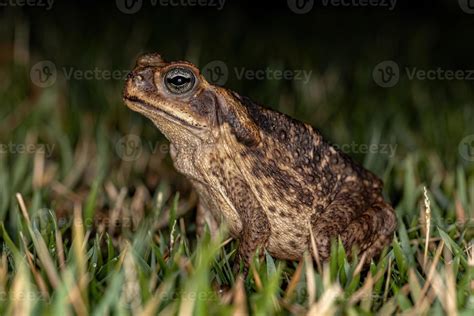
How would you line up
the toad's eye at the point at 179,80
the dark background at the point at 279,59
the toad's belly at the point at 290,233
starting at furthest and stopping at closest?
the dark background at the point at 279,59 < the toad's belly at the point at 290,233 < the toad's eye at the point at 179,80

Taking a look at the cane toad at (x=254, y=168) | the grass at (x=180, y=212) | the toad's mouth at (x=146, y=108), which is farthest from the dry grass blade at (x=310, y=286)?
the toad's mouth at (x=146, y=108)

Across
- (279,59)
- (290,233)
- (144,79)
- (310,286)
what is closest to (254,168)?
(290,233)

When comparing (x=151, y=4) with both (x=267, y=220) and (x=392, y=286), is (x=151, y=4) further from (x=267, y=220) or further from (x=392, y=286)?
(x=392, y=286)

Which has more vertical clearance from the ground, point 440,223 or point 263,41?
point 263,41

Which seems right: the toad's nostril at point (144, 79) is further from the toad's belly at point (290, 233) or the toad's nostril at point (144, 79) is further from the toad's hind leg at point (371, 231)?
the toad's hind leg at point (371, 231)

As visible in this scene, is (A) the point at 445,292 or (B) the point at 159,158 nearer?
(A) the point at 445,292

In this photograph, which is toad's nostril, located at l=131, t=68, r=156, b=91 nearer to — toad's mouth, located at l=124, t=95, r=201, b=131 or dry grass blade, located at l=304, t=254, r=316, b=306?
toad's mouth, located at l=124, t=95, r=201, b=131

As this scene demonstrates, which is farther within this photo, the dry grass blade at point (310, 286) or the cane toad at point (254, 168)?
the cane toad at point (254, 168)

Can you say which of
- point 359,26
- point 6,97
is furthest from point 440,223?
point 359,26
